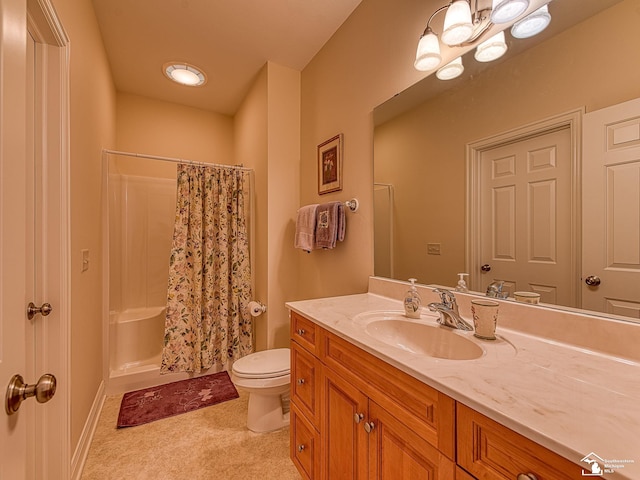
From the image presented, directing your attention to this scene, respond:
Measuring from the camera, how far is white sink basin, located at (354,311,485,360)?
0.97m

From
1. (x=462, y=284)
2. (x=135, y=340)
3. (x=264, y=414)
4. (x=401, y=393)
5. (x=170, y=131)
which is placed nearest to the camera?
(x=401, y=393)

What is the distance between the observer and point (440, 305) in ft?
3.46

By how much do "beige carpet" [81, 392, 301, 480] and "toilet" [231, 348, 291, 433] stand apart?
0.21 ft

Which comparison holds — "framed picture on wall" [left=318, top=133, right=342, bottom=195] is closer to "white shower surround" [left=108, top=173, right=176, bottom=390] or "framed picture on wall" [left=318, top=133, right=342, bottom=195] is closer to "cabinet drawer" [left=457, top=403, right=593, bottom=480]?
"cabinet drawer" [left=457, top=403, right=593, bottom=480]

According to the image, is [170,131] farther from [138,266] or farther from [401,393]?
[401,393]

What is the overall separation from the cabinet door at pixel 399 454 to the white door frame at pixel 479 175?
25.3 inches

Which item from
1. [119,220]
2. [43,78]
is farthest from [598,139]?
[119,220]

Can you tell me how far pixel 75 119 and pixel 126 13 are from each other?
3.18ft

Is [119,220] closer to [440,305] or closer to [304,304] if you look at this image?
[304,304]

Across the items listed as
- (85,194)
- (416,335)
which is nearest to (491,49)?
(416,335)

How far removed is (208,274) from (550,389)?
2230mm

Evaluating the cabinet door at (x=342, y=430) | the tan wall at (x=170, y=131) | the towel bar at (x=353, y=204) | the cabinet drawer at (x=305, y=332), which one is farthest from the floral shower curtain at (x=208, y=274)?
the cabinet door at (x=342, y=430)

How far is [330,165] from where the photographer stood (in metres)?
1.95

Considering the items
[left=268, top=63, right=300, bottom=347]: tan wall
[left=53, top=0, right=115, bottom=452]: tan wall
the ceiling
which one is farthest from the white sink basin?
the ceiling
